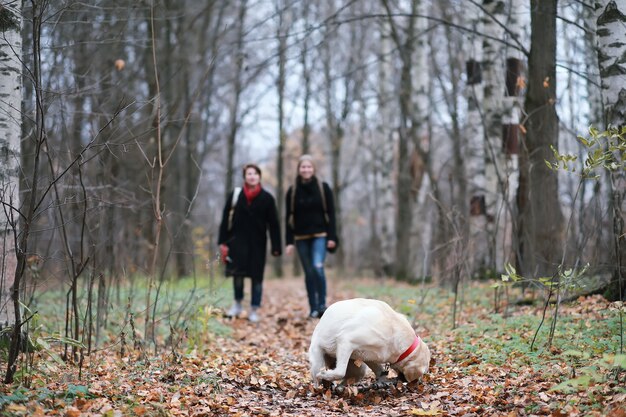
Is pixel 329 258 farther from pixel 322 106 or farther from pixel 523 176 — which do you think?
pixel 523 176

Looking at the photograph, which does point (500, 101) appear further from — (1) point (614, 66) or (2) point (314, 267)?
(1) point (614, 66)

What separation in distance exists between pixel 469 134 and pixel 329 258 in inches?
769

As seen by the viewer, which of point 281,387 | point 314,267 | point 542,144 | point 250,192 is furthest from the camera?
point 250,192

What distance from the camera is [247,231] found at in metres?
9.09

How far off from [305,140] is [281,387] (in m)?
16.0

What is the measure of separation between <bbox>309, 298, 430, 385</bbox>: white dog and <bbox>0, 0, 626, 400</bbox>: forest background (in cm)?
99

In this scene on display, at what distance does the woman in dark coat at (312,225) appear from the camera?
8953mm

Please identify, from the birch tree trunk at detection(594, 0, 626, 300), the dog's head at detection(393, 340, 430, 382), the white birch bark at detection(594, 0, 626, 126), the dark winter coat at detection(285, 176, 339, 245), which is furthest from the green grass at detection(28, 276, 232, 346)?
the white birch bark at detection(594, 0, 626, 126)

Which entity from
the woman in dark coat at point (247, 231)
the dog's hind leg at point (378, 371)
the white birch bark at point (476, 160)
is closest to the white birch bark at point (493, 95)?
the white birch bark at point (476, 160)

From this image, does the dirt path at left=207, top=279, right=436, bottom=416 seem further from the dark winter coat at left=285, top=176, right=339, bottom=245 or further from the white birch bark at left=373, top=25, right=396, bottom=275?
the white birch bark at left=373, top=25, right=396, bottom=275

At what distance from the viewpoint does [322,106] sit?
22.4 metres

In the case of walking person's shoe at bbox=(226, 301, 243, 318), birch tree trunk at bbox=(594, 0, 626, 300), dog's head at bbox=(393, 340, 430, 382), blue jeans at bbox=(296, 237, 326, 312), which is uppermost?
birch tree trunk at bbox=(594, 0, 626, 300)

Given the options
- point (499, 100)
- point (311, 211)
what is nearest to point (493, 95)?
point (499, 100)

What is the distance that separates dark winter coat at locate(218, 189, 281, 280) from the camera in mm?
9016
